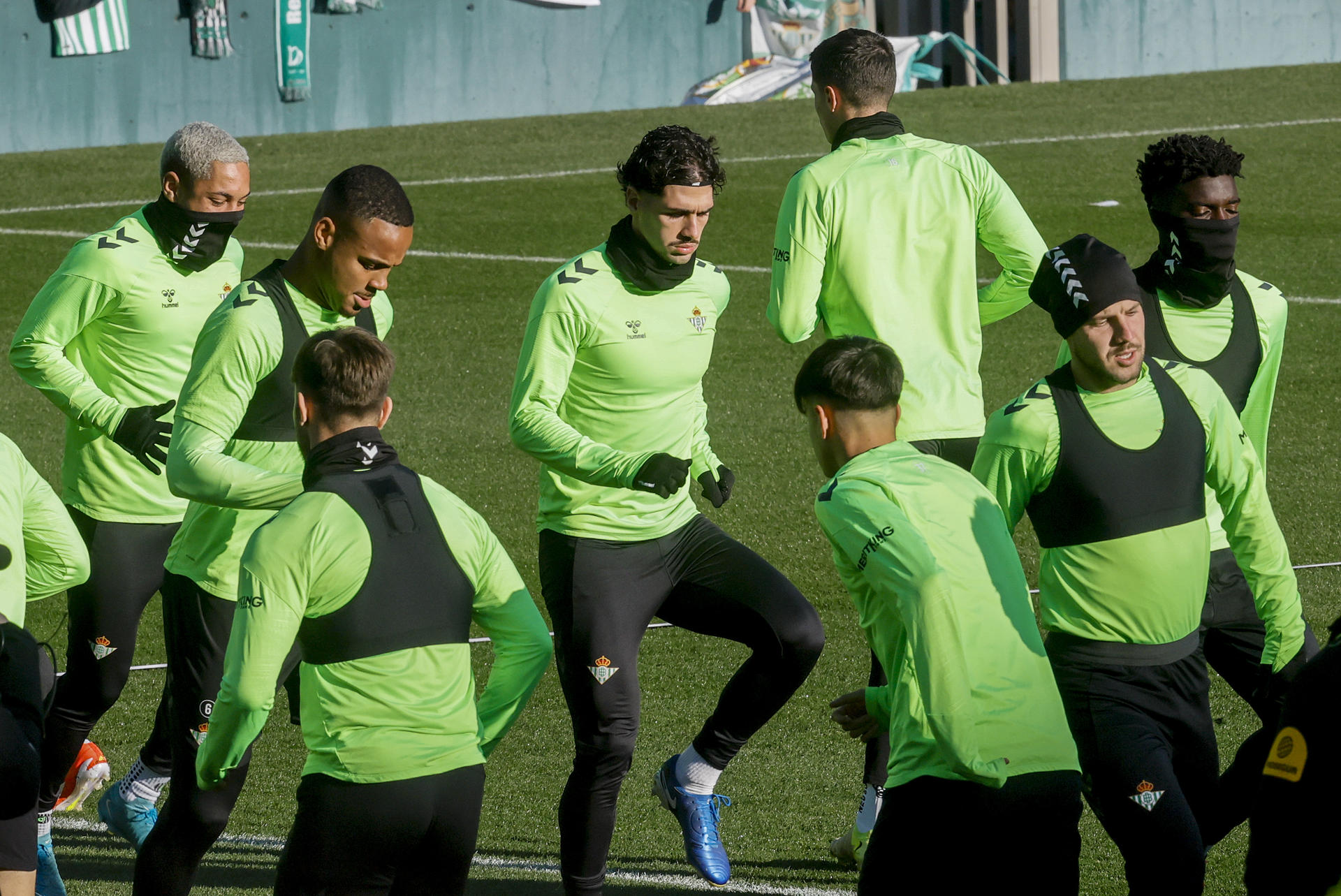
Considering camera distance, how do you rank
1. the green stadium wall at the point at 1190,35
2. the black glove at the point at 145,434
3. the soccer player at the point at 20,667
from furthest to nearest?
the green stadium wall at the point at 1190,35 → the black glove at the point at 145,434 → the soccer player at the point at 20,667

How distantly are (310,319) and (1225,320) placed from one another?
2.88 m

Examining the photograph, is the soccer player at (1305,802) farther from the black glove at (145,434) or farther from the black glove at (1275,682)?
the black glove at (145,434)

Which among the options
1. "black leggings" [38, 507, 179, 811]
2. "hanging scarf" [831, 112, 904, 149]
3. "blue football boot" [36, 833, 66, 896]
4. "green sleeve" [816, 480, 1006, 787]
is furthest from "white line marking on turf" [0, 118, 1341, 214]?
"green sleeve" [816, 480, 1006, 787]

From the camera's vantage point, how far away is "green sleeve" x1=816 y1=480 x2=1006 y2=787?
375 centimetres

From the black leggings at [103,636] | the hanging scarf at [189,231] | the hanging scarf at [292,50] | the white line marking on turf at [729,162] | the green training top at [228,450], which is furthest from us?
the hanging scarf at [292,50]

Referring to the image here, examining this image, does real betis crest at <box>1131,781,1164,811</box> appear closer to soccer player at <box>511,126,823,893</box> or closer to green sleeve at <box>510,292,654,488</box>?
soccer player at <box>511,126,823,893</box>

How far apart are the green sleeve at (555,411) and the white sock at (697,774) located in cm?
113

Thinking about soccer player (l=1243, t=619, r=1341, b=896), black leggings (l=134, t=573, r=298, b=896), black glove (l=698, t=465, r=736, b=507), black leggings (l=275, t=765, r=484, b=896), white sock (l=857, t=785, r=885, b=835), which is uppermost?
soccer player (l=1243, t=619, r=1341, b=896)

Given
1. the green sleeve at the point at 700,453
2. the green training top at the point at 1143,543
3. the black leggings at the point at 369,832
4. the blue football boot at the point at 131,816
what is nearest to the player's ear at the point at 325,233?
the green sleeve at the point at 700,453

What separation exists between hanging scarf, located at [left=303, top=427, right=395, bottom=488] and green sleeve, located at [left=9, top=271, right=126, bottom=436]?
2029 millimetres

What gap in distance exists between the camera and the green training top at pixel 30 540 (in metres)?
4.31

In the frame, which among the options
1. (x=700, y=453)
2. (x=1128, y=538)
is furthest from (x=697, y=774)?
(x=1128, y=538)

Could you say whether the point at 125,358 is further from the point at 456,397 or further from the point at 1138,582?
the point at 456,397

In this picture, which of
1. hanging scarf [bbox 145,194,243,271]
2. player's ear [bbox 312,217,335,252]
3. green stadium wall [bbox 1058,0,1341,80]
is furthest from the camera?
green stadium wall [bbox 1058,0,1341,80]
